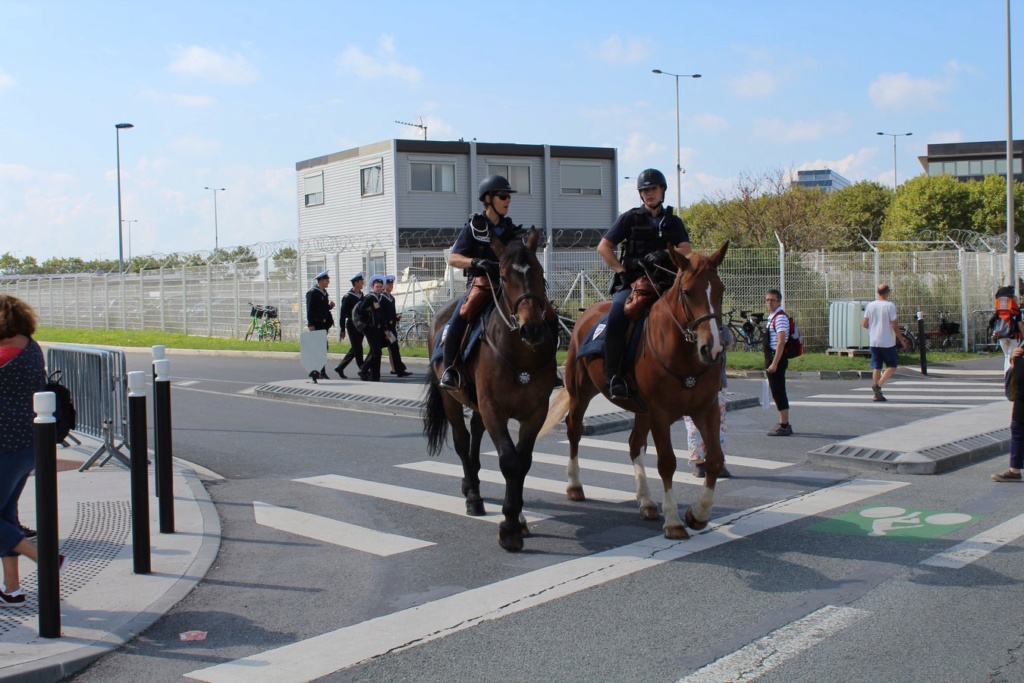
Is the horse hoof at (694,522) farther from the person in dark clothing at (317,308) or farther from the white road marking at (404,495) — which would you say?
the person in dark clothing at (317,308)

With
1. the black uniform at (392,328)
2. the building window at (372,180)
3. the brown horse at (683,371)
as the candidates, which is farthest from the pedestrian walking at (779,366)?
the building window at (372,180)

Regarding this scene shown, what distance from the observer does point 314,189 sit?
4438cm

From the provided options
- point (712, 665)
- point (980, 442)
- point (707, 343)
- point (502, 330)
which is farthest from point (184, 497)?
point (980, 442)

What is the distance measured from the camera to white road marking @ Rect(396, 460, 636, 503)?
8.92m

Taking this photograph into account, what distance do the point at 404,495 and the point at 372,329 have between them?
10.1 metres

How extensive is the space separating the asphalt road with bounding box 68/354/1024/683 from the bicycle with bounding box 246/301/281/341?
2277cm

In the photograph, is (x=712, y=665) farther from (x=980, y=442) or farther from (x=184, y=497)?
(x=980, y=442)

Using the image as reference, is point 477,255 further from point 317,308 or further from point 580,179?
point 580,179

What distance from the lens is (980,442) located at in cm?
1105

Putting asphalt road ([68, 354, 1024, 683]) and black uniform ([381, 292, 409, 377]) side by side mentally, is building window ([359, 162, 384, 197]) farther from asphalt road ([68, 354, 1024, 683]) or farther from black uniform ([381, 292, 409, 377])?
asphalt road ([68, 354, 1024, 683])

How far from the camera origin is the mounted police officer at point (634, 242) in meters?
8.05

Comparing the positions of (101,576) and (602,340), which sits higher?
(602,340)

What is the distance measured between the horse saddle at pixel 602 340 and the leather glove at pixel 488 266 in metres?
1.28

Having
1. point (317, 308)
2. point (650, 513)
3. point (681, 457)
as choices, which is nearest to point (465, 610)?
point (650, 513)
